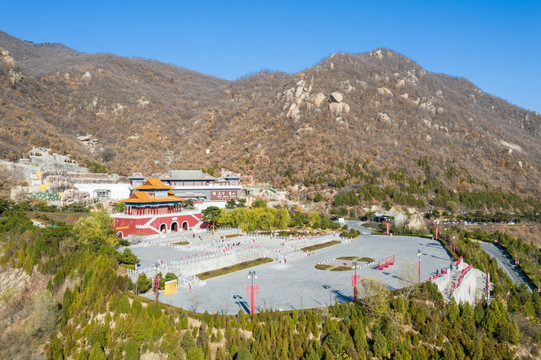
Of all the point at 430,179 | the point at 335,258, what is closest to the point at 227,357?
the point at 335,258

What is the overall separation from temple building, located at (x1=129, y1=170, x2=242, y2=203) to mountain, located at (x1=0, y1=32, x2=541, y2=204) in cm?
1878

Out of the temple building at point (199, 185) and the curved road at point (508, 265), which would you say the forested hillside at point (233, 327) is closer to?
the curved road at point (508, 265)

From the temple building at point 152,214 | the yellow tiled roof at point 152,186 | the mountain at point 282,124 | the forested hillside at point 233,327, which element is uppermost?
the mountain at point 282,124

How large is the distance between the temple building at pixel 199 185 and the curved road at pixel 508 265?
1514 inches

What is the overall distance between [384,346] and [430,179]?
238ft

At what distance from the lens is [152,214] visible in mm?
45375

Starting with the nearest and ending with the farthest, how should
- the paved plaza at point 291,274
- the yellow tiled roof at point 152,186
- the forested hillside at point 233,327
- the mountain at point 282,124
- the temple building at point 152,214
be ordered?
the forested hillside at point 233,327, the paved plaza at point 291,274, the temple building at point 152,214, the yellow tiled roof at point 152,186, the mountain at point 282,124

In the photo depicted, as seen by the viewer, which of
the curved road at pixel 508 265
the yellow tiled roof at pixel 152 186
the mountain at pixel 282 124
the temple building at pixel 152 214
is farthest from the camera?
the mountain at pixel 282 124

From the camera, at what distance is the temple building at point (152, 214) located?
1721 inches

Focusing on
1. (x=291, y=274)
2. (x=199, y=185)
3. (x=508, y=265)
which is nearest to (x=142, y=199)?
(x=199, y=185)

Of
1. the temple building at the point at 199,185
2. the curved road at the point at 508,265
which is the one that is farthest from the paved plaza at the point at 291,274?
the temple building at the point at 199,185

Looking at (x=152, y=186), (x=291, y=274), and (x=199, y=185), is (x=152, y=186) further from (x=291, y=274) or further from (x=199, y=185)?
(x=291, y=274)

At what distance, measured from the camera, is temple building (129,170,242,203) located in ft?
202

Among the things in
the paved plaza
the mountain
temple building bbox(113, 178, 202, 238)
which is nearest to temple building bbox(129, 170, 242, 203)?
temple building bbox(113, 178, 202, 238)
